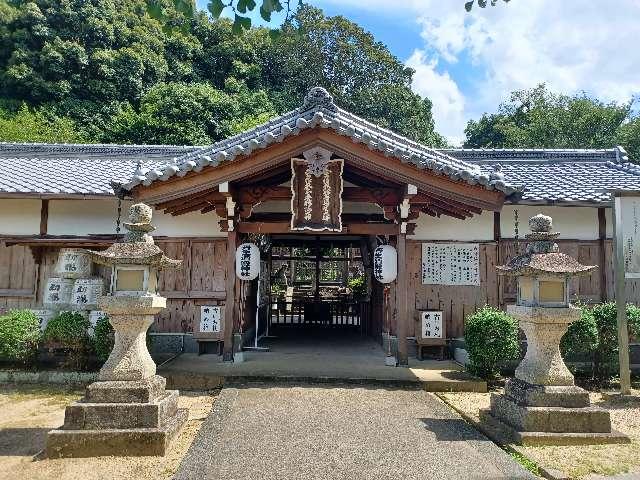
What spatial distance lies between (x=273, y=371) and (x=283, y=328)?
327 inches

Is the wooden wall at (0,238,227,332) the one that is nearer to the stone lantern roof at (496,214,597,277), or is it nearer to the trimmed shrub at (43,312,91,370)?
the trimmed shrub at (43,312,91,370)

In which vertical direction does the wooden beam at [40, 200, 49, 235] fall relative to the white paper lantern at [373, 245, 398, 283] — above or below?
above

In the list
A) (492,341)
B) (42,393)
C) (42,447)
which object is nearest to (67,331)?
(42,393)

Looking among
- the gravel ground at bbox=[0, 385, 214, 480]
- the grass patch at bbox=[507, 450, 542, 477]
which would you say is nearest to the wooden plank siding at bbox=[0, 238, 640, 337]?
the gravel ground at bbox=[0, 385, 214, 480]

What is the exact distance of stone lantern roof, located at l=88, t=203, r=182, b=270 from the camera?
→ 612 centimetres

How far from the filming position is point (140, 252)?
6215 mm

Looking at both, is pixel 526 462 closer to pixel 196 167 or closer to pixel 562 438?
pixel 562 438

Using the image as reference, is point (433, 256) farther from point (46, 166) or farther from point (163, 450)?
point (46, 166)

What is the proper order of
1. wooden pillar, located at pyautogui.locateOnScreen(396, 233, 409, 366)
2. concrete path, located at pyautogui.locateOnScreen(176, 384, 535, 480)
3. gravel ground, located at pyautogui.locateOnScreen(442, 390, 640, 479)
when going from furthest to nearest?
wooden pillar, located at pyautogui.locateOnScreen(396, 233, 409, 366) < gravel ground, located at pyautogui.locateOnScreen(442, 390, 640, 479) < concrete path, located at pyautogui.locateOnScreen(176, 384, 535, 480)

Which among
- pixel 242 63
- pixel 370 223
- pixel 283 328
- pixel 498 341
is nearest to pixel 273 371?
pixel 370 223

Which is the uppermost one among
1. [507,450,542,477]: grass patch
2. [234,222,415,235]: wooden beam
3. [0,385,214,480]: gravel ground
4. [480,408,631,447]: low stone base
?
[234,222,415,235]: wooden beam

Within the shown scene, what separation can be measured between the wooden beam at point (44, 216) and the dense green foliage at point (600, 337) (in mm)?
11063

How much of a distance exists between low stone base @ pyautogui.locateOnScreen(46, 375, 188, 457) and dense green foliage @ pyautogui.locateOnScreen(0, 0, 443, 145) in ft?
91.5

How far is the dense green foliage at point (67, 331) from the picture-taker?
29.5 ft
